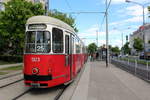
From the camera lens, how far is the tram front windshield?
8766 mm

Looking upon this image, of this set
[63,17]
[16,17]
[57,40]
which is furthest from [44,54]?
[63,17]

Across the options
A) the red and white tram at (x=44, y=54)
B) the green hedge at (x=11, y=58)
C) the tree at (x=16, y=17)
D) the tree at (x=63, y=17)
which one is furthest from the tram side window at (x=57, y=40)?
the tree at (x=63, y=17)

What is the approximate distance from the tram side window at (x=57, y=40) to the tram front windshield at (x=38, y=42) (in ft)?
0.91

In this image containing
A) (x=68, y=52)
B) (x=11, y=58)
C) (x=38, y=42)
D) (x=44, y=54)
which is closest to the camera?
(x=44, y=54)

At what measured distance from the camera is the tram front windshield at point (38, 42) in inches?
345

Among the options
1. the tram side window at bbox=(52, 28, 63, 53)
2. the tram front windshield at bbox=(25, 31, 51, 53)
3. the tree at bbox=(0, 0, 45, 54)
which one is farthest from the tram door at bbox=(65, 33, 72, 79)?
the tree at bbox=(0, 0, 45, 54)

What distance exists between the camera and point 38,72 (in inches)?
338

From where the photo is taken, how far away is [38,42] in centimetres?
877

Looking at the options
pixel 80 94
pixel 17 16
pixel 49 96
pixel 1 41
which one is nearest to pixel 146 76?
pixel 80 94

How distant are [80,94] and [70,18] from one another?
120 ft

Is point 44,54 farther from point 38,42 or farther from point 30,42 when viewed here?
point 30,42

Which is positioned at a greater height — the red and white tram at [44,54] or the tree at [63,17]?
the tree at [63,17]

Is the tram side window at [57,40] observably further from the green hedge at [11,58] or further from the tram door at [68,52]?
the green hedge at [11,58]

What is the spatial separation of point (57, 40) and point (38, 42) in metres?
0.90
